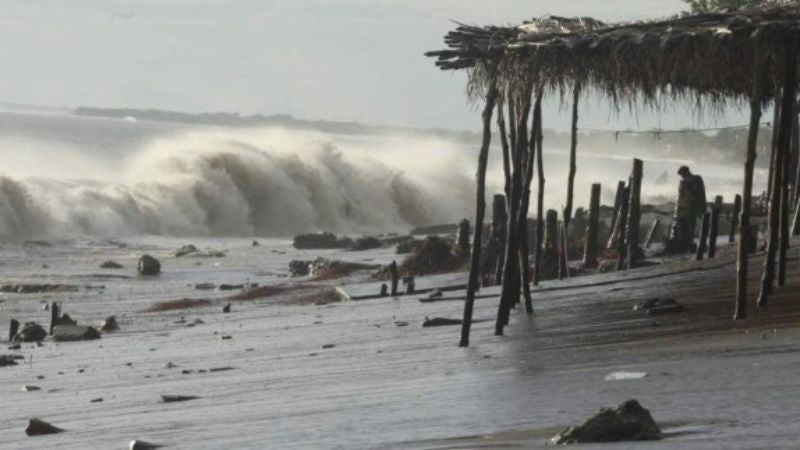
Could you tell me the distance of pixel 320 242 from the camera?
1909 inches

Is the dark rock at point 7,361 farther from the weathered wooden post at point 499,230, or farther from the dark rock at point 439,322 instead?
the weathered wooden post at point 499,230

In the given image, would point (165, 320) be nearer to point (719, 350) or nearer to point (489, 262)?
point (489, 262)

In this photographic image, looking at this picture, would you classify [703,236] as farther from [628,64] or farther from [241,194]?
[241,194]

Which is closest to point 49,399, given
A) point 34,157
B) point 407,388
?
point 407,388

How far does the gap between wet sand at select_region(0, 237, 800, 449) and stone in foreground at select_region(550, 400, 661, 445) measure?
0.17m

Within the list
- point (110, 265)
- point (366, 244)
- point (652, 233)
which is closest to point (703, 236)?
point (652, 233)

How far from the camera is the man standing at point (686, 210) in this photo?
27.9 meters

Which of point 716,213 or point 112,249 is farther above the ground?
point 716,213

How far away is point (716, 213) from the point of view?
85.5 ft

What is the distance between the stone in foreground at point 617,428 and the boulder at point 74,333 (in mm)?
14244

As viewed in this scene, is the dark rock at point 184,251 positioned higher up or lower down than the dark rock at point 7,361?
lower down

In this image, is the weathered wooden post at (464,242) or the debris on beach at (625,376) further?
the weathered wooden post at (464,242)

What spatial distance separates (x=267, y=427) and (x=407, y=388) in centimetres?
188

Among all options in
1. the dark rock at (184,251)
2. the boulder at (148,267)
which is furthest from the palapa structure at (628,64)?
the dark rock at (184,251)
